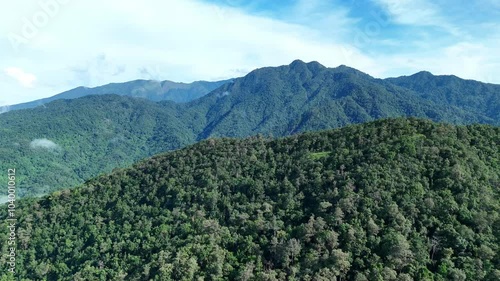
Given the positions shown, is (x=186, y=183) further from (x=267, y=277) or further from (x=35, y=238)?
(x=267, y=277)

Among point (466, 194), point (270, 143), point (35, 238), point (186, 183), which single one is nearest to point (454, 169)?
point (466, 194)

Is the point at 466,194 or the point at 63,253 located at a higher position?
the point at 466,194

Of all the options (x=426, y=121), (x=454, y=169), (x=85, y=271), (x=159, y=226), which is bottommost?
(x=85, y=271)

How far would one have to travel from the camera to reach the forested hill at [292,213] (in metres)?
53.2

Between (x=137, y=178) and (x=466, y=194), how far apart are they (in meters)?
64.0

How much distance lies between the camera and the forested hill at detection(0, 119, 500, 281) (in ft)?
175

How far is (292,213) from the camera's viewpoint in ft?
213

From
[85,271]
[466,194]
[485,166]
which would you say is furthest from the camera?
[485,166]

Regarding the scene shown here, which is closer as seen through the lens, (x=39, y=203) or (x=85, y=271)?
(x=85, y=271)

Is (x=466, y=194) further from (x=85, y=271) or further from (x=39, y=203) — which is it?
(x=39, y=203)

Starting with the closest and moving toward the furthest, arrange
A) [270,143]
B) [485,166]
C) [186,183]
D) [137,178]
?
1. [485,166]
2. [186,183]
3. [137,178]
4. [270,143]

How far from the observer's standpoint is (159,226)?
7056 cm

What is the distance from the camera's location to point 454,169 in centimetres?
6241

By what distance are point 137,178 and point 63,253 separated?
72.8 feet
